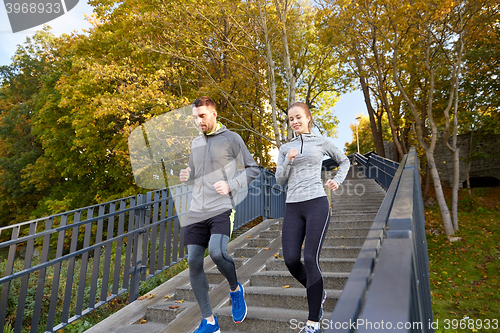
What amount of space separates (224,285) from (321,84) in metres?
17.2

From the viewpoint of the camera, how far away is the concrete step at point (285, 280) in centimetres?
356

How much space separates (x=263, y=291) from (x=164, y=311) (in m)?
1.08

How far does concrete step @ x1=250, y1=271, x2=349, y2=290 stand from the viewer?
11.7 feet

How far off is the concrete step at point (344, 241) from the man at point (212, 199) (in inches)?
95.8

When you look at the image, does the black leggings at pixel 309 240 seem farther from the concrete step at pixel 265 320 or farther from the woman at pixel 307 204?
the concrete step at pixel 265 320

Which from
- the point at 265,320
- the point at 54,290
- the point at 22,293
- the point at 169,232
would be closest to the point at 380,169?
the point at 169,232

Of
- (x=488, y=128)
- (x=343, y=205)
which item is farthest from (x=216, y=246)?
(x=488, y=128)

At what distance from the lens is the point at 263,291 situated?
3.61 metres

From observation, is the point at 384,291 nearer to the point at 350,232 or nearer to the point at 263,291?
the point at 263,291

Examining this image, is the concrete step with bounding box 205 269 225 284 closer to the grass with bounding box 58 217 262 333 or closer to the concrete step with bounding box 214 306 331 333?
the concrete step with bounding box 214 306 331 333

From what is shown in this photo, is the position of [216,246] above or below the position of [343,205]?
above

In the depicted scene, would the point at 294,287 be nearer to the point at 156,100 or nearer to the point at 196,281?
the point at 196,281

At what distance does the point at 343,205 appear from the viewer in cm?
905

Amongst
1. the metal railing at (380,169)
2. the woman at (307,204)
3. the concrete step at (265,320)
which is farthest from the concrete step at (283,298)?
the metal railing at (380,169)
